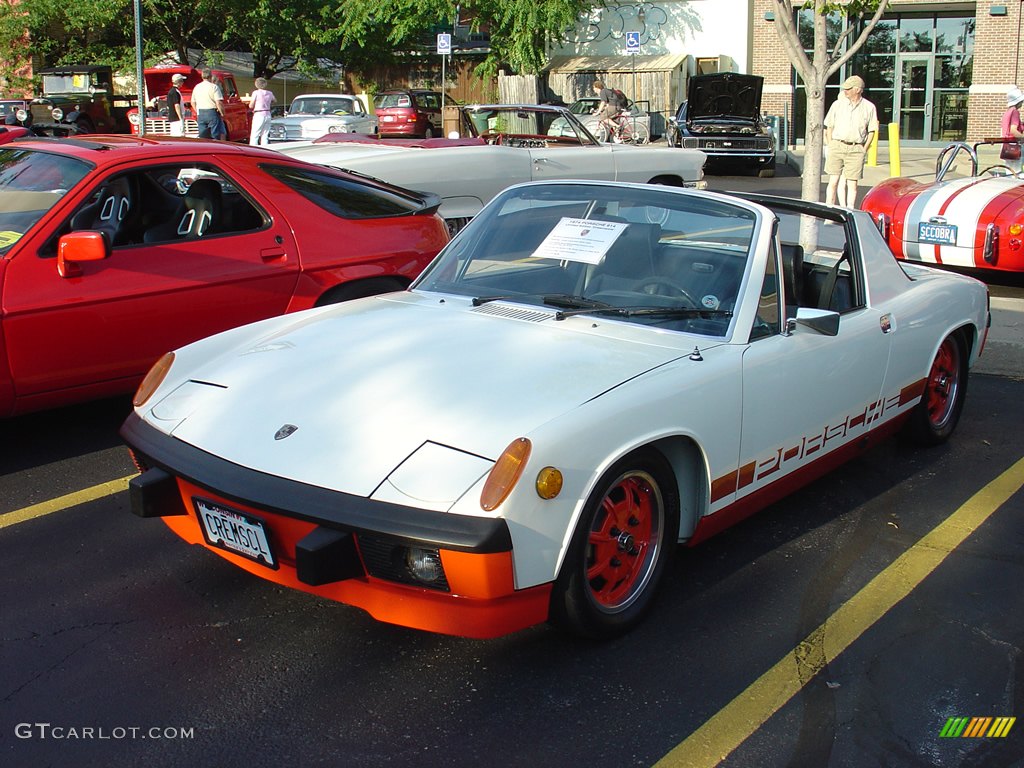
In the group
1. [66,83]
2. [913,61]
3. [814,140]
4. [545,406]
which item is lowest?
[545,406]

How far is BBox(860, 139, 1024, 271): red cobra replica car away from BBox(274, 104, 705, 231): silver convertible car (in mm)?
2212

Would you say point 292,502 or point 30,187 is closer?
point 292,502

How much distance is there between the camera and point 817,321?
398 cm

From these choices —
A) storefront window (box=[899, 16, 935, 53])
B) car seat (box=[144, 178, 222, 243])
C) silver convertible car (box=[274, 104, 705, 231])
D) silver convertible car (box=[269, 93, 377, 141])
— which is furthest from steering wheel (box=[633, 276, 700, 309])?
storefront window (box=[899, 16, 935, 53])

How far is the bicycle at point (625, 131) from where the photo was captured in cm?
2100

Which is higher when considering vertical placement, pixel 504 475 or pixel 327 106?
pixel 327 106

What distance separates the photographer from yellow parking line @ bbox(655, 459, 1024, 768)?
113 inches

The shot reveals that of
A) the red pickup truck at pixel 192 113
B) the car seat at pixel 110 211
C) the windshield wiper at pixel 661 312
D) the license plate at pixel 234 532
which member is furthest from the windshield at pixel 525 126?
the red pickup truck at pixel 192 113

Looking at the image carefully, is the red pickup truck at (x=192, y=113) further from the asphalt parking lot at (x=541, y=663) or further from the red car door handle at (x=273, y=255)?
the asphalt parking lot at (x=541, y=663)

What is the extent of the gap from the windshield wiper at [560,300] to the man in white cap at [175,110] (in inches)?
799

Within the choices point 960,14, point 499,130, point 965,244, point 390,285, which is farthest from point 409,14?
→ point 390,285

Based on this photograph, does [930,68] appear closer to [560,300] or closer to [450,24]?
[450,24]

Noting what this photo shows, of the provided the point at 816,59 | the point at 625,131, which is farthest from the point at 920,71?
the point at 816,59

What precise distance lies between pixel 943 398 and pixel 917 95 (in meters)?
25.4
